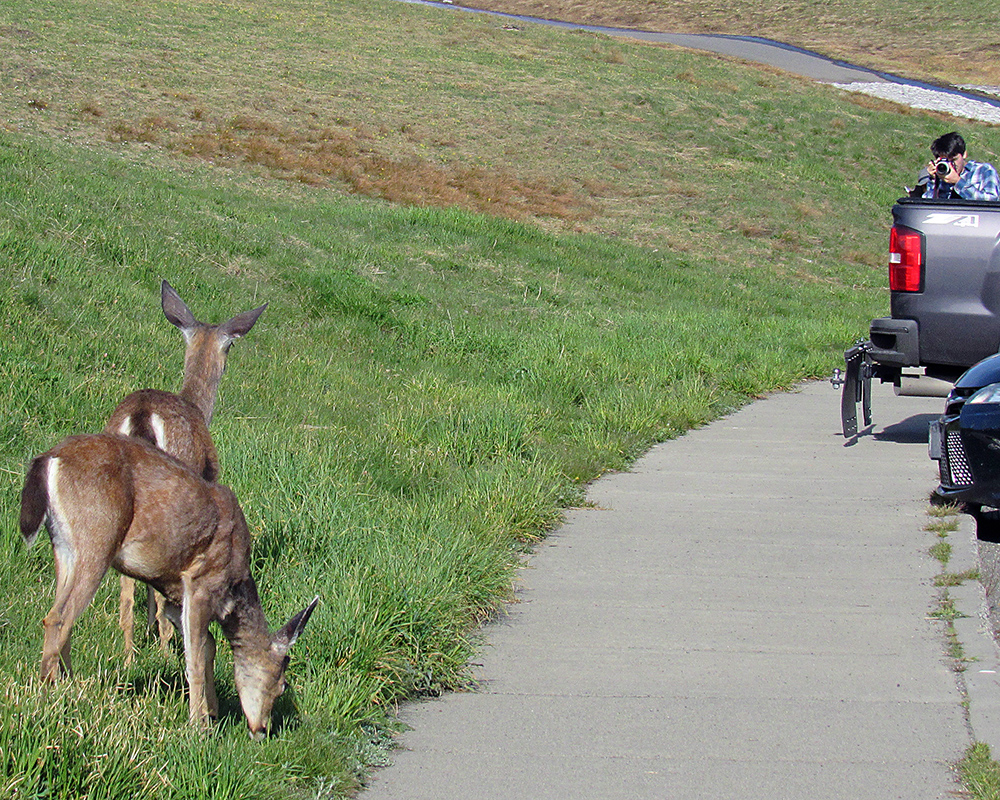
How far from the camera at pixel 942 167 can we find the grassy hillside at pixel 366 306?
2.79 m

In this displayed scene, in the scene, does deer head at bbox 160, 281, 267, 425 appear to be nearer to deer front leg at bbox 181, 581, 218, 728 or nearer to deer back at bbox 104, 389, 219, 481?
deer back at bbox 104, 389, 219, 481

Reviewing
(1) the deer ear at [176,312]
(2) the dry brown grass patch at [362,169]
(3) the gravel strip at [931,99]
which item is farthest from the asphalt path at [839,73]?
(1) the deer ear at [176,312]

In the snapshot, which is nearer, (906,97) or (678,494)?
(678,494)

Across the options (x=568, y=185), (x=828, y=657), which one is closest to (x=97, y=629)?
(x=828, y=657)

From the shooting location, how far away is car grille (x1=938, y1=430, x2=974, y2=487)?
23.0 ft

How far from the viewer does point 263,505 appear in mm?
5953

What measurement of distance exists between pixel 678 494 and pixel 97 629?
4427mm

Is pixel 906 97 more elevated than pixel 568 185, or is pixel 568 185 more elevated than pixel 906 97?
pixel 906 97

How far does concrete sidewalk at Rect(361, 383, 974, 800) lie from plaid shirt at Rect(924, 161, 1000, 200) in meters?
3.35

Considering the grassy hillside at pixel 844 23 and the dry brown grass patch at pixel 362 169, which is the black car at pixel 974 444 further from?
the grassy hillside at pixel 844 23

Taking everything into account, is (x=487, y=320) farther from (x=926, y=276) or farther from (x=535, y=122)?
(x=535, y=122)

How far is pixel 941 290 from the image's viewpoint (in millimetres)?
8789

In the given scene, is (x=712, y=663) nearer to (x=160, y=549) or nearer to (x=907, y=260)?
(x=160, y=549)

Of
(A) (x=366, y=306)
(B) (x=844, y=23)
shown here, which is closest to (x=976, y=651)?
(A) (x=366, y=306)
